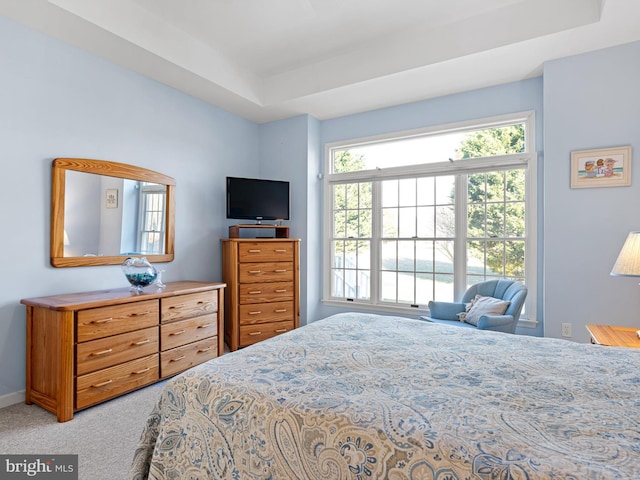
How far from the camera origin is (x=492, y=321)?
2.81 metres

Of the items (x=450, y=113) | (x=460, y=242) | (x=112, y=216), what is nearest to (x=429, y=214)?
(x=460, y=242)

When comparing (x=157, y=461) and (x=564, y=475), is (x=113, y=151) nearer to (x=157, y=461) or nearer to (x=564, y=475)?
(x=157, y=461)

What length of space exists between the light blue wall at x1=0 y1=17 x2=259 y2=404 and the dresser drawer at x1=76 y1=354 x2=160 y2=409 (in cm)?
63

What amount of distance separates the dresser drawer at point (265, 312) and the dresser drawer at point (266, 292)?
5 centimetres

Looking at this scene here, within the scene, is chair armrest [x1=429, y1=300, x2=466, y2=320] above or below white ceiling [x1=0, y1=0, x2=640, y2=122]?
below

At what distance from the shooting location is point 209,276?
4.07 metres

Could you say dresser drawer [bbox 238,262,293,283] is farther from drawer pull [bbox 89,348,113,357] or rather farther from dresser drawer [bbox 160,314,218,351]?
drawer pull [bbox 89,348,113,357]

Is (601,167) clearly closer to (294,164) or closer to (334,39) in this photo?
(334,39)

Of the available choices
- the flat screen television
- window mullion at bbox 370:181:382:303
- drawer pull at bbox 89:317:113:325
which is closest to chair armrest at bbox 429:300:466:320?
window mullion at bbox 370:181:382:303

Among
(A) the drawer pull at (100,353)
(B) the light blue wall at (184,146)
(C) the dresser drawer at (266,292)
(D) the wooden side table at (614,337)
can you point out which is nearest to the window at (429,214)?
(B) the light blue wall at (184,146)

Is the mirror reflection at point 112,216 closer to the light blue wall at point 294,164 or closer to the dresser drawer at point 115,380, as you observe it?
the dresser drawer at point 115,380

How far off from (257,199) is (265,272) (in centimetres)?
87

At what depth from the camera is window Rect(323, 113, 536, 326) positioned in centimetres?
351

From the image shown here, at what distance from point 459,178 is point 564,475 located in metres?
3.39
